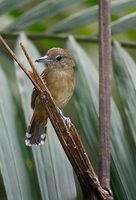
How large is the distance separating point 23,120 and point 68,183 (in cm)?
40

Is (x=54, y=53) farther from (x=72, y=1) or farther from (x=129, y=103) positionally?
(x=129, y=103)

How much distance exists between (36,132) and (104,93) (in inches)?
29.0

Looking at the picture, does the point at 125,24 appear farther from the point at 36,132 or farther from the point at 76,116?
the point at 36,132

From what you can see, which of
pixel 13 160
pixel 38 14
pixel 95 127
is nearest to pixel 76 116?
pixel 95 127

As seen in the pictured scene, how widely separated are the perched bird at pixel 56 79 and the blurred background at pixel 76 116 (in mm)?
144

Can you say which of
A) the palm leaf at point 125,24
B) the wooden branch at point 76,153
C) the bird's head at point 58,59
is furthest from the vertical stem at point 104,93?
the bird's head at point 58,59

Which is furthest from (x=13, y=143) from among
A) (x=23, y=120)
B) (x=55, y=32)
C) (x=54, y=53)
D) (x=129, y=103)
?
(x=54, y=53)

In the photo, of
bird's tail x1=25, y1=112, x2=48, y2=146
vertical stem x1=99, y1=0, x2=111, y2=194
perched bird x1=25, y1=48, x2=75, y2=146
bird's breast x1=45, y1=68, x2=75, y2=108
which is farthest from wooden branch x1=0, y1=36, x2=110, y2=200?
bird's breast x1=45, y1=68, x2=75, y2=108

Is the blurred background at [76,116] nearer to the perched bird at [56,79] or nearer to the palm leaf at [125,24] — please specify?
the palm leaf at [125,24]

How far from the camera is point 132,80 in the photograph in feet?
7.32

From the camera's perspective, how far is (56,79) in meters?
2.95

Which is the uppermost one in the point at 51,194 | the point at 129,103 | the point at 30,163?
the point at 129,103

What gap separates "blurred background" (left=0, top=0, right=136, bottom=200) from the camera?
1.89 m

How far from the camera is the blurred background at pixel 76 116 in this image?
1888 millimetres
